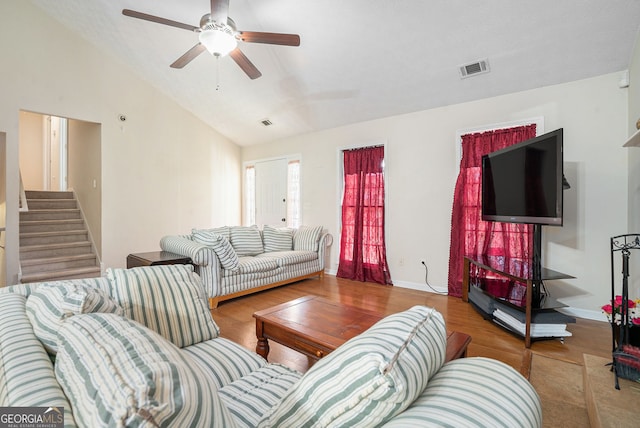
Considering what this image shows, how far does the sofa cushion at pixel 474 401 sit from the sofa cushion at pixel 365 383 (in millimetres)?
31

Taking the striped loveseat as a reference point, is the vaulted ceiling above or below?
above

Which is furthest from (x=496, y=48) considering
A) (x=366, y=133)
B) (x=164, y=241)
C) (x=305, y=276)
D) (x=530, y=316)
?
(x=164, y=241)

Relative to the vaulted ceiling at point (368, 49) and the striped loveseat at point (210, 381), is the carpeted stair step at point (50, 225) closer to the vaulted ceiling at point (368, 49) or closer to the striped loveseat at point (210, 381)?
the vaulted ceiling at point (368, 49)

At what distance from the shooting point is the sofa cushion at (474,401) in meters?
0.63

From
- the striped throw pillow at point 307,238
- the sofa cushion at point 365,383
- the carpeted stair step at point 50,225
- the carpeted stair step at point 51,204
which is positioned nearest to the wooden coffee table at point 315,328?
the sofa cushion at point 365,383

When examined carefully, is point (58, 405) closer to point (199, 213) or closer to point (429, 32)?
point (429, 32)

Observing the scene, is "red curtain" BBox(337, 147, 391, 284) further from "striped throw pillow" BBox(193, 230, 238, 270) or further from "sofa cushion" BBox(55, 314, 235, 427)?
"sofa cushion" BBox(55, 314, 235, 427)

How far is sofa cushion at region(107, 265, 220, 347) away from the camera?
1.37 meters

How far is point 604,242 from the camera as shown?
2.88 m

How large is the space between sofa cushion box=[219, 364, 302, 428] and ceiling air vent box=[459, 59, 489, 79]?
335cm

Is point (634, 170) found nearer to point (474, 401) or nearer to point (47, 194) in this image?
point (474, 401)

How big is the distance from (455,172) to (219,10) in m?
3.08

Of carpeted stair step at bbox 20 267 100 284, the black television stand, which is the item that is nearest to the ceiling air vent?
the black television stand

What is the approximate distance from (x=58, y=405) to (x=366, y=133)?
4416 millimetres
